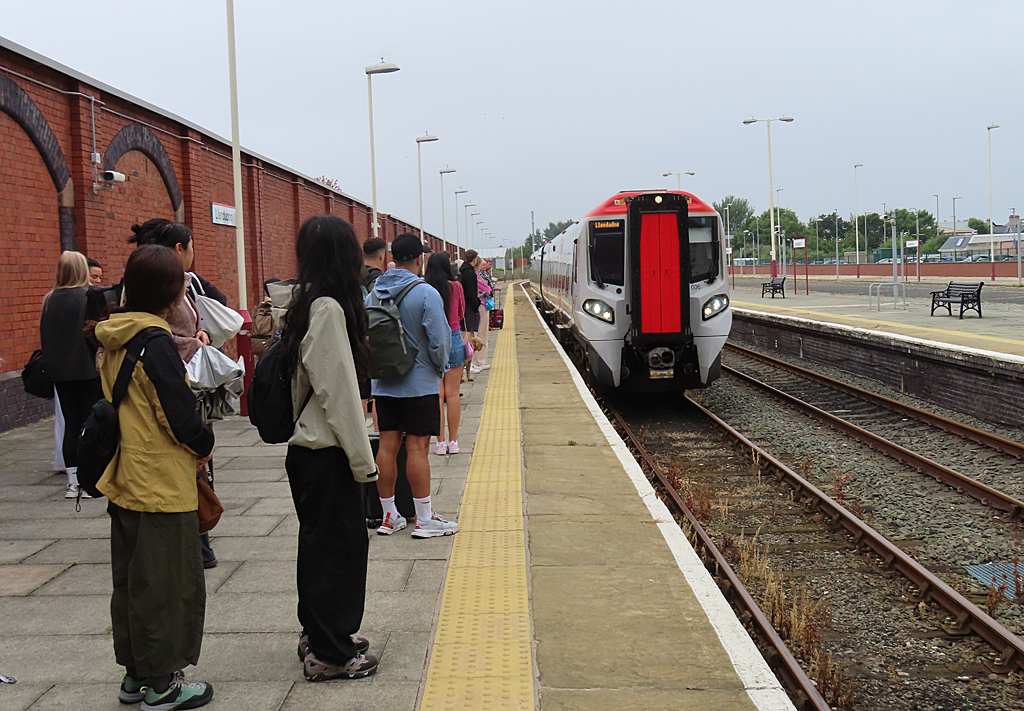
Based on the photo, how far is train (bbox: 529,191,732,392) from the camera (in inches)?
462

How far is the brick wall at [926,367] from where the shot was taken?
38.4 ft

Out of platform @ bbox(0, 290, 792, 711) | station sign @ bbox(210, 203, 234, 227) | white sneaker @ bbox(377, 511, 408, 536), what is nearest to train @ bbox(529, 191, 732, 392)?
platform @ bbox(0, 290, 792, 711)

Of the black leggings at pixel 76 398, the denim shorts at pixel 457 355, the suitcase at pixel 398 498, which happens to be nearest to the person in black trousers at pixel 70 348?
the black leggings at pixel 76 398

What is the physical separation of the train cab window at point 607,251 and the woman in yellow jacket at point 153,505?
9412mm

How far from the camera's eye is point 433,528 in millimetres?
5504

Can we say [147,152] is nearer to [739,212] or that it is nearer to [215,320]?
[215,320]

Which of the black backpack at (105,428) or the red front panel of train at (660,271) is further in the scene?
the red front panel of train at (660,271)

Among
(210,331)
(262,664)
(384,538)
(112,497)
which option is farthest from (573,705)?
(210,331)

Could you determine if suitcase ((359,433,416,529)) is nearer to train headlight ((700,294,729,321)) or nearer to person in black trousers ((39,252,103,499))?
person in black trousers ((39,252,103,499))

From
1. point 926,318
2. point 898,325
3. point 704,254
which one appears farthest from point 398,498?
point 926,318

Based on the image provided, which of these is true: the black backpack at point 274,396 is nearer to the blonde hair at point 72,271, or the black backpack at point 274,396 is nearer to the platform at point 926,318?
the blonde hair at point 72,271

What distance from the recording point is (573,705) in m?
3.35

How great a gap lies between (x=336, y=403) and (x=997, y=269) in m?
52.4

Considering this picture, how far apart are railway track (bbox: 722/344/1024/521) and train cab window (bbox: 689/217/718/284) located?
7.96 ft
